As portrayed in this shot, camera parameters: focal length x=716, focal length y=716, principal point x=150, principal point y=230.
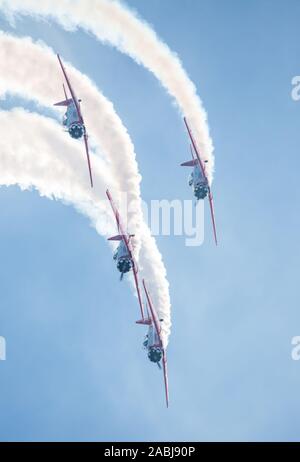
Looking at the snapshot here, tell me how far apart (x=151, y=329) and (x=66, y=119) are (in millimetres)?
24755

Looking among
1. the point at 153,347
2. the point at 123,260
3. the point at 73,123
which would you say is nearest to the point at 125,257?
the point at 123,260

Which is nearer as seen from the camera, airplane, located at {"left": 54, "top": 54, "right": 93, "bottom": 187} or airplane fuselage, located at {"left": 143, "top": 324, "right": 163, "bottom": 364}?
airplane, located at {"left": 54, "top": 54, "right": 93, "bottom": 187}

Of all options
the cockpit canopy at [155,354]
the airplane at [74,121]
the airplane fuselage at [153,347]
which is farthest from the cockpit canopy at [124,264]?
the airplane at [74,121]

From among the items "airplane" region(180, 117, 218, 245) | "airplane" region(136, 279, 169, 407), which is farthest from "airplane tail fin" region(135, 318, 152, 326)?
"airplane" region(180, 117, 218, 245)

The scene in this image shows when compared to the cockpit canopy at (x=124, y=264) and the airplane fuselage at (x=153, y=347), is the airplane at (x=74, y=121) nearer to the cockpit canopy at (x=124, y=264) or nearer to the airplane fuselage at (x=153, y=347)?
the cockpit canopy at (x=124, y=264)

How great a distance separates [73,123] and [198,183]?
16952 millimetres

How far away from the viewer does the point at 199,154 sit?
8125cm

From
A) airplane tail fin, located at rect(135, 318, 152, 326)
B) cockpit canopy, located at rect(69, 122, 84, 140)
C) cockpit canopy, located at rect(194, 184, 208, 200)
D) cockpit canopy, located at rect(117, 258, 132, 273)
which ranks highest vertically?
cockpit canopy, located at rect(69, 122, 84, 140)

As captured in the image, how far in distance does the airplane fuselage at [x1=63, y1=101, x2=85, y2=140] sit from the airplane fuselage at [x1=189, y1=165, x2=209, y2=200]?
14953 millimetres

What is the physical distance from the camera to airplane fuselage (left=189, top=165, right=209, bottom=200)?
275 ft

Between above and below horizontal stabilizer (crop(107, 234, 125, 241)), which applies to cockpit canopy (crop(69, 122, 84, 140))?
above

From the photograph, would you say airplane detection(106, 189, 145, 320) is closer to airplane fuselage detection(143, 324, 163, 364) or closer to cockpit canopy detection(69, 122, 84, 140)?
airplane fuselage detection(143, 324, 163, 364)
